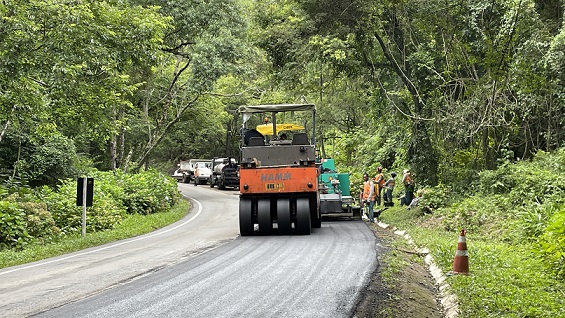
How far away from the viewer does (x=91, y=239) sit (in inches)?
627

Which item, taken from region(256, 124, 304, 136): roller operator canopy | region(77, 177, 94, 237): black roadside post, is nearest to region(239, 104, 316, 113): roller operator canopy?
region(256, 124, 304, 136): roller operator canopy

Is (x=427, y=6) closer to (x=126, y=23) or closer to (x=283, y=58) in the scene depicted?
(x=283, y=58)

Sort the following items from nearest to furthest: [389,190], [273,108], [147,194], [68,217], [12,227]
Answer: [12,227] < [273,108] < [68,217] < [389,190] < [147,194]

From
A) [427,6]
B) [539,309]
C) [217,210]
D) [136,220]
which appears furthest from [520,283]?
[217,210]

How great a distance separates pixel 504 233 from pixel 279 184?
554cm

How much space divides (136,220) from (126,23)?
8072mm

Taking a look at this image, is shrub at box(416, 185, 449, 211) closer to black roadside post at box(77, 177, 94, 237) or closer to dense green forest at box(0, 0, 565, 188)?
dense green forest at box(0, 0, 565, 188)

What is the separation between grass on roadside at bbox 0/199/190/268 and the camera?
41.9 ft

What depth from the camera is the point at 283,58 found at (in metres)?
19.5

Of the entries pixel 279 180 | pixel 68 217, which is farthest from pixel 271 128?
pixel 68 217

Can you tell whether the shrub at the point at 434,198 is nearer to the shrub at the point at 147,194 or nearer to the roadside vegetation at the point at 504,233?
the roadside vegetation at the point at 504,233

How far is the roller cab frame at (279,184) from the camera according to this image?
48.3ft

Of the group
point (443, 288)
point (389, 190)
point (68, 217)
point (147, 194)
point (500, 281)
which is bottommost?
point (443, 288)

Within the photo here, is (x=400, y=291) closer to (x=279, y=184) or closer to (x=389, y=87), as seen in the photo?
(x=279, y=184)
